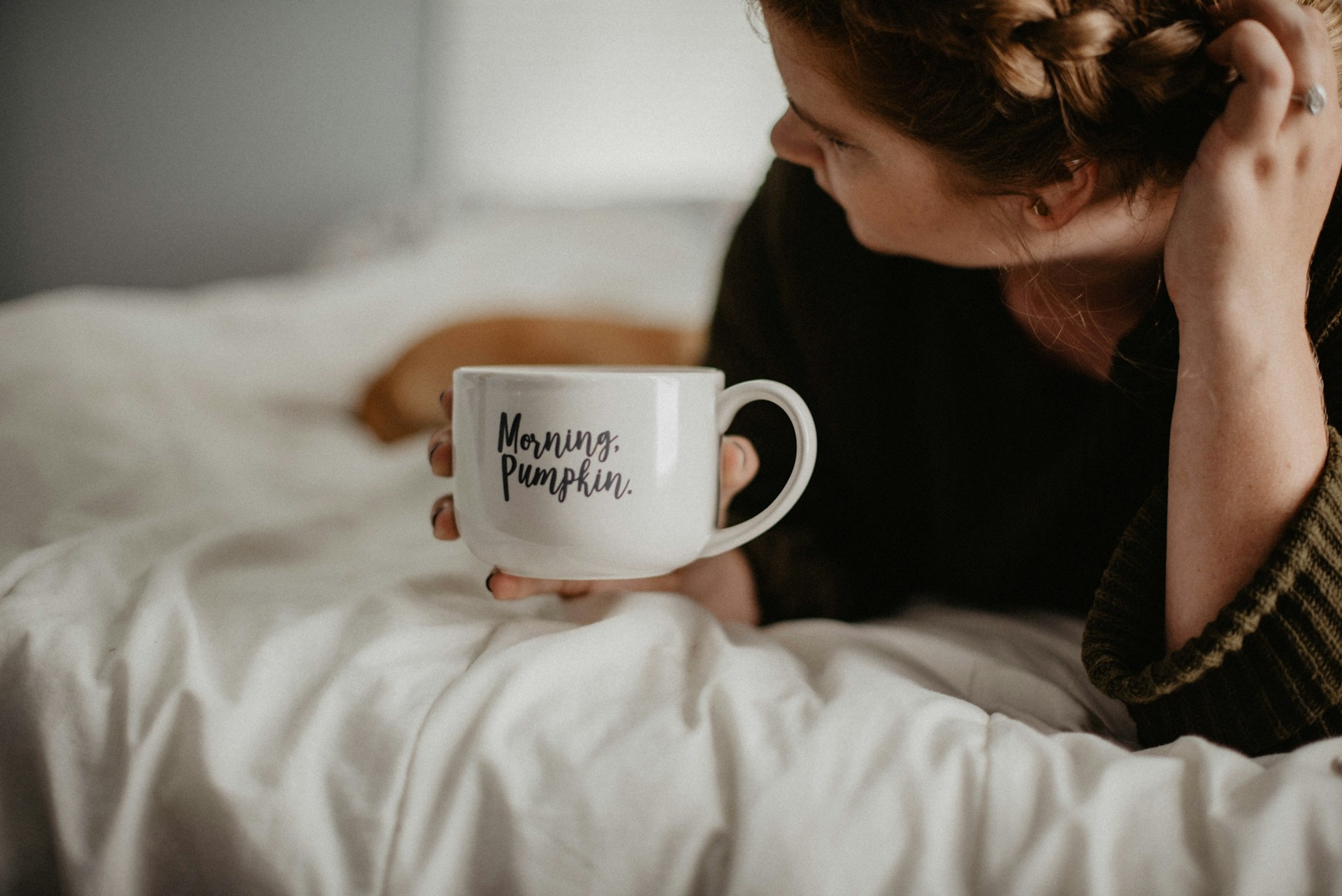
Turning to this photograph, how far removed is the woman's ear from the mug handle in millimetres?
196

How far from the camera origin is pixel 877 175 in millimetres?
522

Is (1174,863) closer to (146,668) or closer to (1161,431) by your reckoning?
(1161,431)

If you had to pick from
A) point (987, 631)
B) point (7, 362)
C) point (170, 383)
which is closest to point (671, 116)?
point (170, 383)

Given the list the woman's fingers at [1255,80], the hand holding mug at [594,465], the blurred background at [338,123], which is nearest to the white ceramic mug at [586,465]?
the hand holding mug at [594,465]

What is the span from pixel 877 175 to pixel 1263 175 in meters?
0.20

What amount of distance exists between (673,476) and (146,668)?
0.28 meters

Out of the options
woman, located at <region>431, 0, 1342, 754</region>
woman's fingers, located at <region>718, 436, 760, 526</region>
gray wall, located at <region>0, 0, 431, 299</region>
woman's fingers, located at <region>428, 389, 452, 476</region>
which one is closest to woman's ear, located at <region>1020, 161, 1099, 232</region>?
woman, located at <region>431, 0, 1342, 754</region>

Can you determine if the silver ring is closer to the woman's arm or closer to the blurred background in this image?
the woman's arm

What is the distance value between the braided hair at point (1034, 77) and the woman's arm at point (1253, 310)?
0.02 m

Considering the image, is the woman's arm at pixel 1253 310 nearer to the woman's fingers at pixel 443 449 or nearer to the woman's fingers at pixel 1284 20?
the woman's fingers at pixel 1284 20

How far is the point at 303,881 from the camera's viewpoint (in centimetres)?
35

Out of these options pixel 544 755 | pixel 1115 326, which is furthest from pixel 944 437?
pixel 544 755

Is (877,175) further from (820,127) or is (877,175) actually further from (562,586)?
(562,586)

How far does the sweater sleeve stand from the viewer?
41 cm
